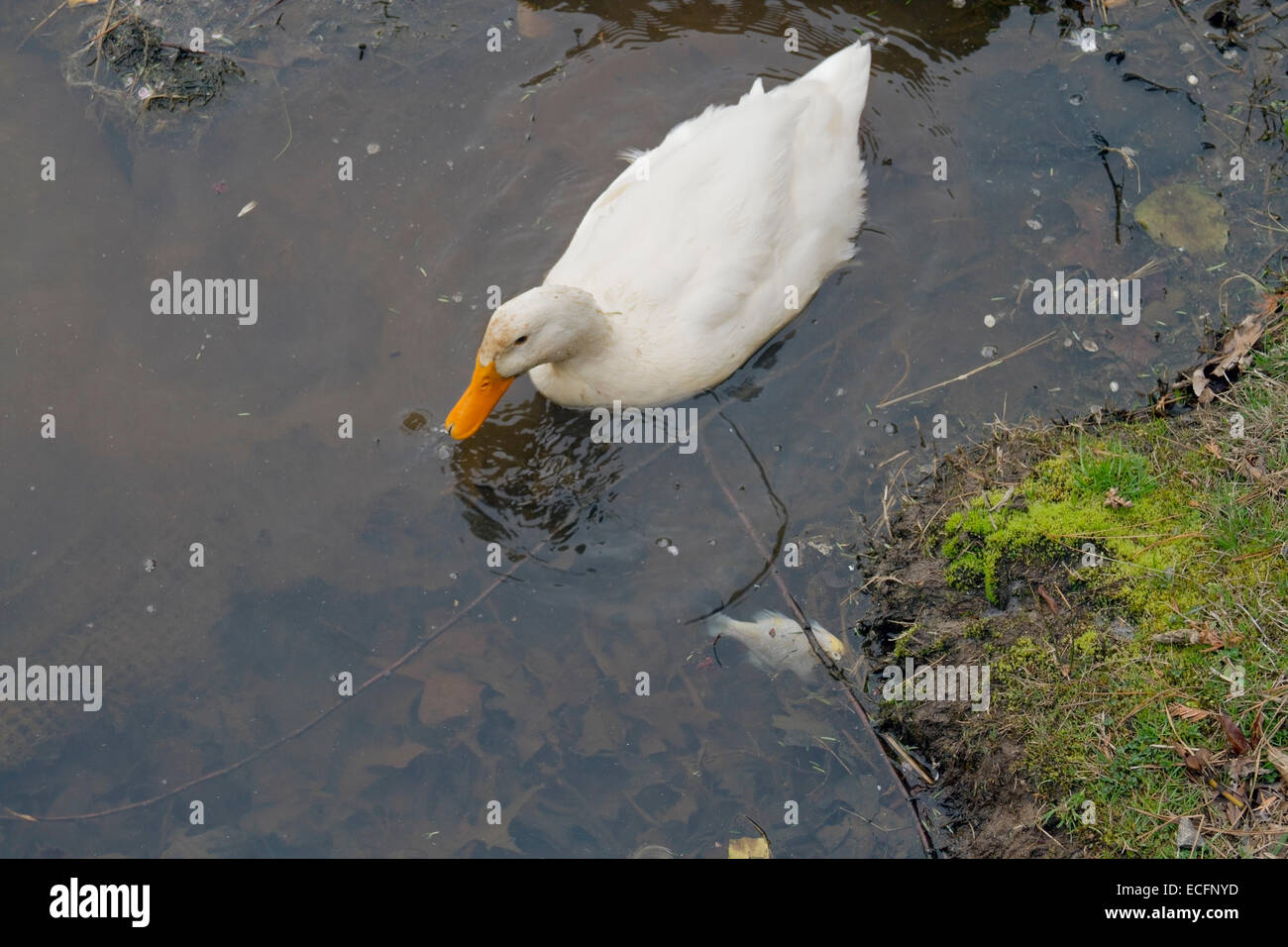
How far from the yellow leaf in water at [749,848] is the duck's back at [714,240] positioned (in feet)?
7.45

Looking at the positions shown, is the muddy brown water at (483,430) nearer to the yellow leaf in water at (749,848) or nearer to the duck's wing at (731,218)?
the yellow leaf in water at (749,848)

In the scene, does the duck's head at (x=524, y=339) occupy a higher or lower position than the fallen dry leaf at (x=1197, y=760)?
higher

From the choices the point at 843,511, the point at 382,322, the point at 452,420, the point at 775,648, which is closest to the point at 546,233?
the point at 382,322

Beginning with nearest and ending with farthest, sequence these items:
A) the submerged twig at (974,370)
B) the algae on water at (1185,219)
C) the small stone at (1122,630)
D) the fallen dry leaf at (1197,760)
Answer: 1. the fallen dry leaf at (1197,760)
2. the small stone at (1122,630)
3. the submerged twig at (974,370)
4. the algae on water at (1185,219)

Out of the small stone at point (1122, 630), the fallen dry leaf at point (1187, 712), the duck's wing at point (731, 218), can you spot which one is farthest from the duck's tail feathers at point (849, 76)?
the fallen dry leaf at point (1187, 712)

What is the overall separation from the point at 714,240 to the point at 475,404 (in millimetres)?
1472

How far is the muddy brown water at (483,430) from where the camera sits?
5.01 meters

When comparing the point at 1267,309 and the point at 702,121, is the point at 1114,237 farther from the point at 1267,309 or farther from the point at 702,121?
the point at 702,121

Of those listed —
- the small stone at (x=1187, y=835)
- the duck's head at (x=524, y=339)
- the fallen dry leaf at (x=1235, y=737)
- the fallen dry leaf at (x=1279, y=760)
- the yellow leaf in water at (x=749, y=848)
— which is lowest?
the yellow leaf in water at (x=749, y=848)

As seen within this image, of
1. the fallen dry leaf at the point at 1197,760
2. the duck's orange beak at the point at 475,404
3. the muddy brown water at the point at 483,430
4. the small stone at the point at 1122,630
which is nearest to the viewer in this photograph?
the fallen dry leaf at the point at 1197,760

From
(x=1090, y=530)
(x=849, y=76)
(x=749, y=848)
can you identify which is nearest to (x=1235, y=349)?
(x=1090, y=530)

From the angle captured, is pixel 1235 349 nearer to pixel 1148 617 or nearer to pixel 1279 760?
pixel 1148 617

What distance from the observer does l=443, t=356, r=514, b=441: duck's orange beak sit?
5.33 m

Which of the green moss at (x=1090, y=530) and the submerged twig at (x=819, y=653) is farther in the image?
the submerged twig at (x=819, y=653)
